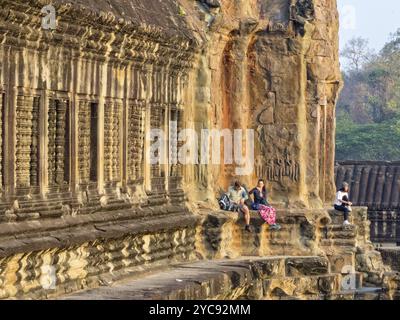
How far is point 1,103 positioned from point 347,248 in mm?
11205

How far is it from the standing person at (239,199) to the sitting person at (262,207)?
0.15 meters

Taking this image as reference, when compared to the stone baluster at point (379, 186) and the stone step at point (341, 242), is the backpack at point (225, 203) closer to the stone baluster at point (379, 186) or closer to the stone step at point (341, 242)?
the stone step at point (341, 242)

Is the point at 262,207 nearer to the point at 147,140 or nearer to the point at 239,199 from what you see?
the point at 239,199

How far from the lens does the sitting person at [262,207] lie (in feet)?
75.4

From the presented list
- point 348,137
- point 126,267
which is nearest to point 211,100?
point 126,267

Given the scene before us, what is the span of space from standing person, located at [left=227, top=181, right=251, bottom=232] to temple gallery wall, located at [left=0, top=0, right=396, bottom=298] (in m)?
0.30

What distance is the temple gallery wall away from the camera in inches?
630

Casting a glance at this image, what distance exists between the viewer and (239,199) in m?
22.9

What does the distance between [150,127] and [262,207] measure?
297cm

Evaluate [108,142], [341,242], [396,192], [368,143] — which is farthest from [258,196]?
[368,143]

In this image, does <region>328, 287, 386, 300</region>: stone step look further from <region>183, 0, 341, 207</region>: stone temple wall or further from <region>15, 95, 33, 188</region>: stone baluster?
<region>15, 95, 33, 188</region>: stone baluster

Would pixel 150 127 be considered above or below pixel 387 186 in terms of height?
above

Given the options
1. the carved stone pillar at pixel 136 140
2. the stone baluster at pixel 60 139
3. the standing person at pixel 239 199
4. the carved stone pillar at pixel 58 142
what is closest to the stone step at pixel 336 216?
the standing person at pixel 239 199

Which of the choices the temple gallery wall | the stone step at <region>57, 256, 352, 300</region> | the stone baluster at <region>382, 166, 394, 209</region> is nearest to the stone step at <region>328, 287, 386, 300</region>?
the stone step at <region>57, 256, 352, 300</region>
